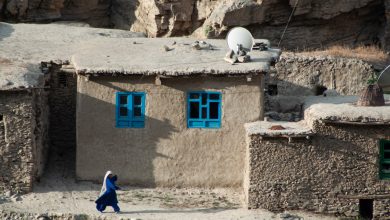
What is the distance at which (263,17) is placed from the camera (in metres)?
37.0

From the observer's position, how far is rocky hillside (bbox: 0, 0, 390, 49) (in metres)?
36.8

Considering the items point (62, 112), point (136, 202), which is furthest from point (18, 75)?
point (136, 202)

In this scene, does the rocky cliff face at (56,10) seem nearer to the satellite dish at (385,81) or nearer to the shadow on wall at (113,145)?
the satellite dish at (385,81)

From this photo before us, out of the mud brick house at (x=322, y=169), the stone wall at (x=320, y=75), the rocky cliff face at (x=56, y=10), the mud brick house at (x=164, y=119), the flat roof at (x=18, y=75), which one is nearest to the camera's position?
the mud brick house at (x=322, y=169)

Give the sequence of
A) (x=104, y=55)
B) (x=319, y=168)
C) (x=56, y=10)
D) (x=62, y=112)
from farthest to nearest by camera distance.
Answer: (x=56, y=10) → (x=62, y=112) → (x=104, y=55) → (x=319, y=168)

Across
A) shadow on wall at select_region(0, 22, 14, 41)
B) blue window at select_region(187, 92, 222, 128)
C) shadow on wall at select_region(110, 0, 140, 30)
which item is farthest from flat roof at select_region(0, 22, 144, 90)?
shadow on wall at select_region(110, 0, 140, 30)

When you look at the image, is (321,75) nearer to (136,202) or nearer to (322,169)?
(322,169)

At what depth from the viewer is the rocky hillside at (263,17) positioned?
36812 millimetres

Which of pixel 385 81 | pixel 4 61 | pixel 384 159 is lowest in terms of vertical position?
pixel 384 159

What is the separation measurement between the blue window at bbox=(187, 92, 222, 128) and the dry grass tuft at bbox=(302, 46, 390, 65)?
312 inches

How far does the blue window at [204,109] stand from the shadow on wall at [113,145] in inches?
23.5

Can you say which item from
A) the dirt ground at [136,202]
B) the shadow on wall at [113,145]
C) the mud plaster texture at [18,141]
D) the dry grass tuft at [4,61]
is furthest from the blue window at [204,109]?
the dry grass tuft at [4,61]

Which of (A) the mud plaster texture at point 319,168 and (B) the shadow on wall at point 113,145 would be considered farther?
(B) the shadow on wall at point 113,145

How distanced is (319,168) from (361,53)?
10.2 meters
